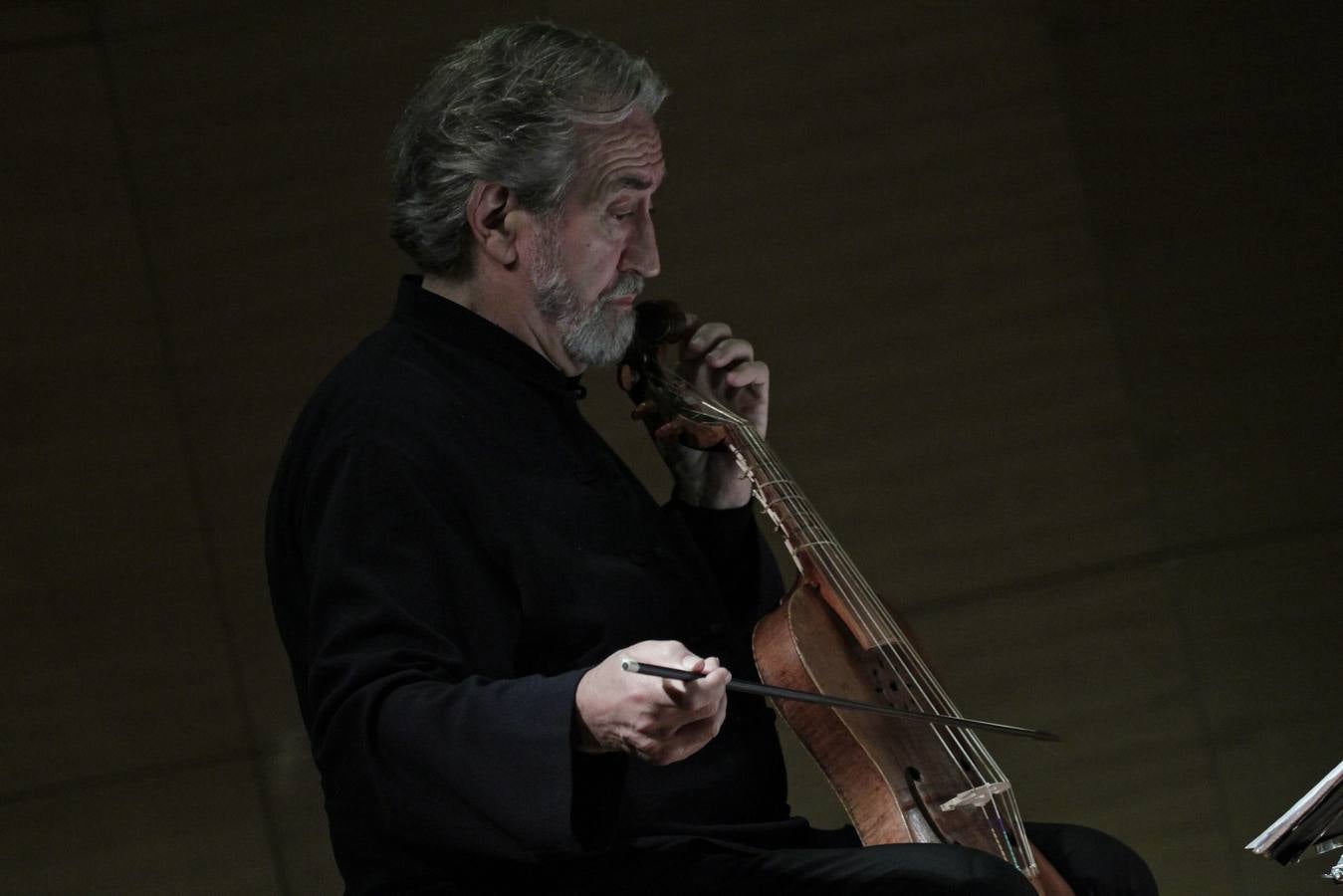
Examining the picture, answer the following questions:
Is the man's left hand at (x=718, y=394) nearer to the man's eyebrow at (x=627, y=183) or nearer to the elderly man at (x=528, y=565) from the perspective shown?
the elderly man at (x=528, y=565)

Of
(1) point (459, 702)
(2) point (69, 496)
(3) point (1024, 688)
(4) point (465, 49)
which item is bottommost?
(3) point (1024, 688)

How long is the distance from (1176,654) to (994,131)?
1.14 meters

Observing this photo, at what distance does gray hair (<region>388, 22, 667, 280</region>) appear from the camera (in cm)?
188

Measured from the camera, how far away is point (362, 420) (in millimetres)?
1737

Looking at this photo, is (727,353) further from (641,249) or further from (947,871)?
(947,871)

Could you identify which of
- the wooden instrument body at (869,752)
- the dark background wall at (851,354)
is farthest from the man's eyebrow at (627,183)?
the dark background wall at (851,354)

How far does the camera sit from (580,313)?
1.93m

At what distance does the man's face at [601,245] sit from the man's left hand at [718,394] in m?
0.22

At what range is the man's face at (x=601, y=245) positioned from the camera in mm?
1903

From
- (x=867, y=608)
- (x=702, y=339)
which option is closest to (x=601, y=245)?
(x=702, y=339)

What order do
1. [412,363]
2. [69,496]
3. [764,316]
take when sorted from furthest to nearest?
[764,316] < [69,496] < [412,363]

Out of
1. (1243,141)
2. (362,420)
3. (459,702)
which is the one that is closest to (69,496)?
(362,420)

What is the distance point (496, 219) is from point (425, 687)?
622 millimetres

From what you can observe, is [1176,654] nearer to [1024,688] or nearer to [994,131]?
[1024,688]
